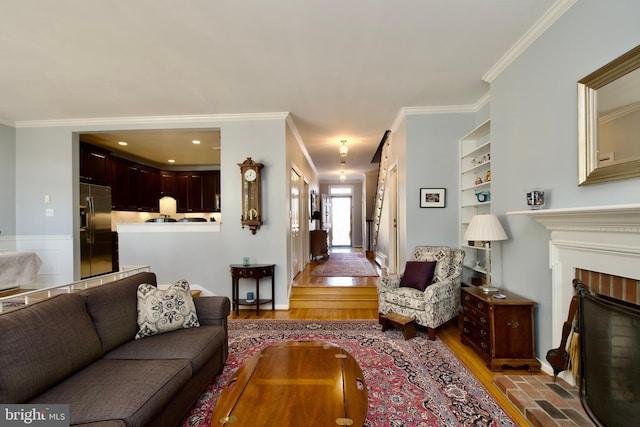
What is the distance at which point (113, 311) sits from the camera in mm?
2016

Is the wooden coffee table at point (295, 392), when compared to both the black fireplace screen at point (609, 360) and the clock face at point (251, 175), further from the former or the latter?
the clock face at point (251, 175)

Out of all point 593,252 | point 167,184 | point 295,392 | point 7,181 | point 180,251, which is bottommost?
point 295,392

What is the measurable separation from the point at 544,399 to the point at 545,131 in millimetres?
1964

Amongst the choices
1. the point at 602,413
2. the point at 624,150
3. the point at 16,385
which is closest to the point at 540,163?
the point at 624,150

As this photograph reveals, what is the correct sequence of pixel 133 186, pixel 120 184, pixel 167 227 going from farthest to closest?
pixel 133 186 → pixel 120 184 → pixel 167 227

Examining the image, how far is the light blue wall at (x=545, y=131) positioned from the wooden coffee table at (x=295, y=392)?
1.87 metres

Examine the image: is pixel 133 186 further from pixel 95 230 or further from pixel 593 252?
pixel 593 252

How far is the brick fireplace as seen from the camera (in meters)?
1.63

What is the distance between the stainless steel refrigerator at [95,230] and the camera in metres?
5.07

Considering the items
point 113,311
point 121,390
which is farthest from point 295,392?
point 113,311

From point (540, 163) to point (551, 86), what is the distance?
23.4 inches

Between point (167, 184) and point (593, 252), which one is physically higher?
point (167, 184)

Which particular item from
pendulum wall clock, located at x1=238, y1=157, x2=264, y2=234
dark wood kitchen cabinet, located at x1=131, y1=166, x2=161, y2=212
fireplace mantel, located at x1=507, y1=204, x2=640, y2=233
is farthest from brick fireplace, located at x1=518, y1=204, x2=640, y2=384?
dark wood kitchen cabinet, located at x1=131, y1=166, x2=161, y2=212

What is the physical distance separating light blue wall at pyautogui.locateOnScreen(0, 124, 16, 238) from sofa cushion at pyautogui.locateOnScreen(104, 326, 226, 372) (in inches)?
160
